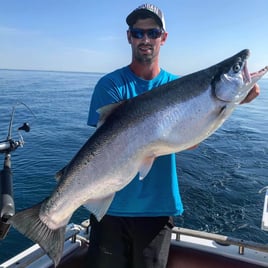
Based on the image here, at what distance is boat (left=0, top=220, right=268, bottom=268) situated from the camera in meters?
3.93

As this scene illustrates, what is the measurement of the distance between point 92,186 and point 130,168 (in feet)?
1.08

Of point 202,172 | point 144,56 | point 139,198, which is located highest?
point 144,56

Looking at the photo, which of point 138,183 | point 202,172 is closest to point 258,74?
point 138,183

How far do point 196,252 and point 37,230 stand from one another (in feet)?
7.23

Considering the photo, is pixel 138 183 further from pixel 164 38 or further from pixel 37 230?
pixel 164 38

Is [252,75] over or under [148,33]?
under

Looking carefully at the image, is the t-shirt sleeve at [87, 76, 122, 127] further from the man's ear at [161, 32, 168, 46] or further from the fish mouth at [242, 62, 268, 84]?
the fish mouth at [242, 62, 268, 84]

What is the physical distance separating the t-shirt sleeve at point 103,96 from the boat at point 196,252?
1.78 metres

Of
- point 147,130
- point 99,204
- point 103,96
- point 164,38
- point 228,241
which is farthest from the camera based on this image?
point 228,241

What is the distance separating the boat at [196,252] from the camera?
393cm

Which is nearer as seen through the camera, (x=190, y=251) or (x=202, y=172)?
(x=190, y=251)

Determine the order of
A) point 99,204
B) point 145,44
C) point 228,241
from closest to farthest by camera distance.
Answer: point 99,204 < point 145,44 < point 228,241

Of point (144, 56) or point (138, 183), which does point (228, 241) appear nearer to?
point (138, 183)

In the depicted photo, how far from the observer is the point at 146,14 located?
3.37 m
